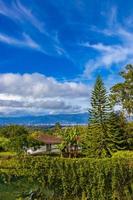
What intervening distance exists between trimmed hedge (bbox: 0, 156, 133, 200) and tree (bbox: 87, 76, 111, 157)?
30.4 metres

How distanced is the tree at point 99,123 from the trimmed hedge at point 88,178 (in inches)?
1197

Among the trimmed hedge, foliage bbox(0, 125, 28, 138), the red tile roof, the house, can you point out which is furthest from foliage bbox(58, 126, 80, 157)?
the trimmed hedge

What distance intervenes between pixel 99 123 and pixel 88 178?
33.5 m

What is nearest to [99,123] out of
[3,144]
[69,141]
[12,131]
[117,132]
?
[117,132]

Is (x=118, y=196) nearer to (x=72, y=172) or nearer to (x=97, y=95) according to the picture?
(x=72, y=172)

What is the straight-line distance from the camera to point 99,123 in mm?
63031

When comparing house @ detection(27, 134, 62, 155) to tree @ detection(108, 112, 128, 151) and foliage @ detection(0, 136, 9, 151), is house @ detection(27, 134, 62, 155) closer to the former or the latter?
foliage @ detection(0, 136, 9, 151)

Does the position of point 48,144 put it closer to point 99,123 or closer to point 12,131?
point 12,131

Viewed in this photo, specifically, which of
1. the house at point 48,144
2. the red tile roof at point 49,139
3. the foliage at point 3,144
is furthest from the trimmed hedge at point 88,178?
the red tile roof at point 49,139

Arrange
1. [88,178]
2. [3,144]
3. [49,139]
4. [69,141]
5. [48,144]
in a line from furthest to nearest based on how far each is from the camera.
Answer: [49,139], [48,144], [3,144], [69,141], [88,178]

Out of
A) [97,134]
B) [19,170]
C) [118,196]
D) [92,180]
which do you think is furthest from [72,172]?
[97,134]

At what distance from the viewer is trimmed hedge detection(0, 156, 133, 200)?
29.2 meters

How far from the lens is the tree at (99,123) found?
6172cm

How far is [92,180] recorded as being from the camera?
97.0 feet
